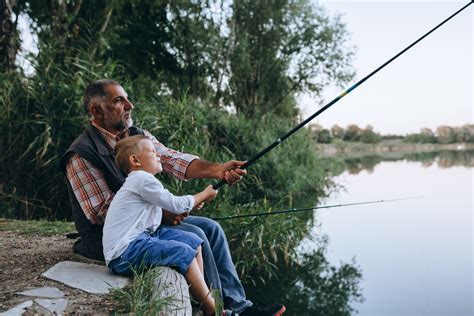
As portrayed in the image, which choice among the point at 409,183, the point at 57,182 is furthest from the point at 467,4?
the point at 409,183

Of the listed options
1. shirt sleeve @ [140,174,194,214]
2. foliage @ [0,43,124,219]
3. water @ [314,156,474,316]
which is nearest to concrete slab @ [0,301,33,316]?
shirt sleeve @ [140,174,194,214]

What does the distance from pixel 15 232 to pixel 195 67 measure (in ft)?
36.6

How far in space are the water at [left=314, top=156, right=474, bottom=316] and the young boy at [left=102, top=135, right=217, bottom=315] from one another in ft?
9.19

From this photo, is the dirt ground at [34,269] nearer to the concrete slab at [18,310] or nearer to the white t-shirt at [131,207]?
the concrete slab at [18,310]

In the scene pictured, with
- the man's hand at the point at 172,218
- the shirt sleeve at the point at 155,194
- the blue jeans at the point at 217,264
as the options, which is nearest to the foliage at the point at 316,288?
the blue jeans at the point at 217,264

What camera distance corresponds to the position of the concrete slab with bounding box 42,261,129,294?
94.2 inches

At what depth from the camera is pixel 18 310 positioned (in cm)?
210

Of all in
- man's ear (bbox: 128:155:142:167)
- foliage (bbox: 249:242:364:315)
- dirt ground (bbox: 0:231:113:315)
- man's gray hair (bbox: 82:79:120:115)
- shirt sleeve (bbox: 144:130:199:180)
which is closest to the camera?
dirt ground (bbox: 0:231:113:315)

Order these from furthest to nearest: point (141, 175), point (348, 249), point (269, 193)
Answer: point (269, 193) → point (348, 249) → point (141, 175)

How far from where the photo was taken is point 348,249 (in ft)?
21.7

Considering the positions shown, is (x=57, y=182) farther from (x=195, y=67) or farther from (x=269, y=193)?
(x=195, y=67)

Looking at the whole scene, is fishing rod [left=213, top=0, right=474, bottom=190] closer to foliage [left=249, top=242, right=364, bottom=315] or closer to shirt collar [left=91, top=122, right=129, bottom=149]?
shirt collar [left=91, top=122, right=129, bottom=149]

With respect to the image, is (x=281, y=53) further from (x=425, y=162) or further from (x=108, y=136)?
(x=108, y=136)

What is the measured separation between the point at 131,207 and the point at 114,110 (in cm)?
69
